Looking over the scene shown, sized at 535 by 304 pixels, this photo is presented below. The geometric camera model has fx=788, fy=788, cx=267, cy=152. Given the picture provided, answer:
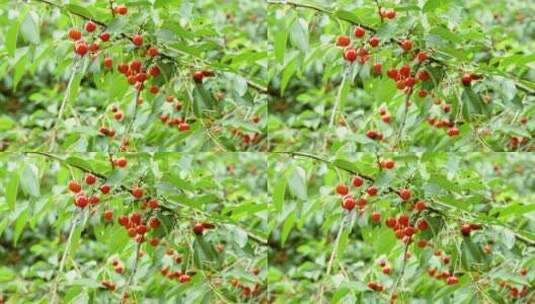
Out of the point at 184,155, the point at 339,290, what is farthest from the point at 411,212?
the point at 184,155

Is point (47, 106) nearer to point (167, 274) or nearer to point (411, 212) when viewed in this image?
point (167, 274)

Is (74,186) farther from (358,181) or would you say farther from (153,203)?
(358,181)

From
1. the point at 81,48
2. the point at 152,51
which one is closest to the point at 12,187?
the point at 81,48

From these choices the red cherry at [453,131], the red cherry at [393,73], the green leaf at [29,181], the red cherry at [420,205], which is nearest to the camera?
the green leaf at [29,181]

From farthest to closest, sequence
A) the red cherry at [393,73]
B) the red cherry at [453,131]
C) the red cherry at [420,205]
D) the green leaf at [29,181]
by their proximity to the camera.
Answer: the red cherry at [453,131], the red cherry at [393,73], the red cherry at [420,205], the green leaf at [29,181]

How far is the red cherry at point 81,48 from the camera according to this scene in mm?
2330

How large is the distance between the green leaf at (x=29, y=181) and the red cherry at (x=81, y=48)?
38 centimetres

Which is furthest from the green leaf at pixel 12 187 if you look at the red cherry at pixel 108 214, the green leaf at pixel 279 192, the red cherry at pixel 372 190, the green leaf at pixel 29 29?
the red cherry at pixel 372 190

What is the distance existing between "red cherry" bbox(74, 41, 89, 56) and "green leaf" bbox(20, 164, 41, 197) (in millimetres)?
384

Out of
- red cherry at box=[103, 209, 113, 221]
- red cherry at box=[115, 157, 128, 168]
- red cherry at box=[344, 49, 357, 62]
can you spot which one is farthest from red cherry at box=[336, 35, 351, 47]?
red cherry at box=[103, 209, 113, 221]

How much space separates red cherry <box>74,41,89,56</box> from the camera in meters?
2.33

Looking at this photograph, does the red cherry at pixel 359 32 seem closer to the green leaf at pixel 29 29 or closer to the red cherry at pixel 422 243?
the red cherry at pixel 422 243

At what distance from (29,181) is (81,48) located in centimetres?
44

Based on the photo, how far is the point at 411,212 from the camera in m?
2.31
